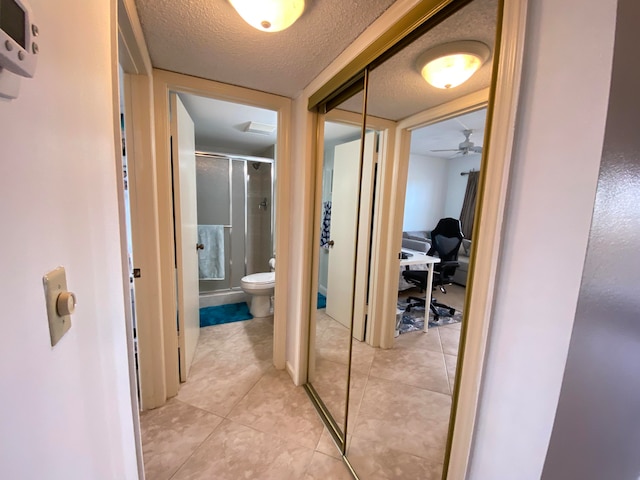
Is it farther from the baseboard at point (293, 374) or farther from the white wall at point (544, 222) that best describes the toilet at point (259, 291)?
the white wall at point (544, 222)

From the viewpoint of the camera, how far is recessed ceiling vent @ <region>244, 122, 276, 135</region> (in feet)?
9.11

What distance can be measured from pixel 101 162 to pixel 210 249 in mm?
3080

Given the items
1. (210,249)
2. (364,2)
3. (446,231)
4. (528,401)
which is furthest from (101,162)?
(210,249)

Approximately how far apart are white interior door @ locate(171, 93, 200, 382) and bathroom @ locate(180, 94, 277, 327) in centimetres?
84

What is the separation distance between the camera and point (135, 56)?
51.2 inches

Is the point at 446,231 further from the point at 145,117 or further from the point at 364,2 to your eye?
the point at 145,117

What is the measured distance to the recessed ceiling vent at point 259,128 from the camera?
2.78 metres

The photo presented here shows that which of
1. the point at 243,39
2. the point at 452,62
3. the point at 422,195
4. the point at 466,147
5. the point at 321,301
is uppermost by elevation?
the point at 243,39

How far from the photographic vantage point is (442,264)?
1.65 meters

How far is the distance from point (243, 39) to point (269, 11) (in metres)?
0.36

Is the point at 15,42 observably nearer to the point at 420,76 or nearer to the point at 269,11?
the point at 269,11

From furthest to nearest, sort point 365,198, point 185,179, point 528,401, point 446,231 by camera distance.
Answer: point 185,179
point 365,198
point 446,231
point 528,401

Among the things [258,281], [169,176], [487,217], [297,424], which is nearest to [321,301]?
[297,424]

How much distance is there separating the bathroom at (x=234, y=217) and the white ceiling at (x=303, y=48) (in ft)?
3.96
